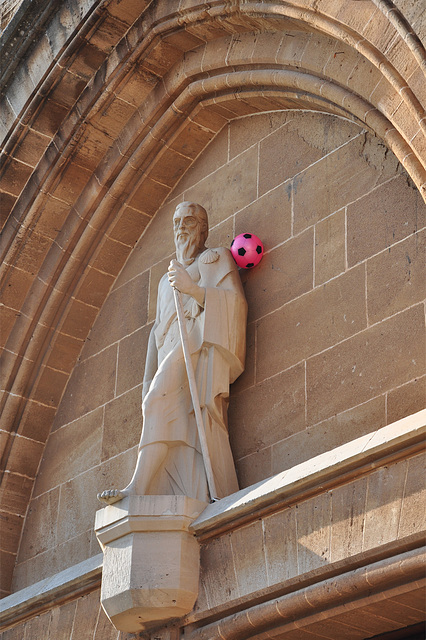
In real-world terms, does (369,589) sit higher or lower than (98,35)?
lower

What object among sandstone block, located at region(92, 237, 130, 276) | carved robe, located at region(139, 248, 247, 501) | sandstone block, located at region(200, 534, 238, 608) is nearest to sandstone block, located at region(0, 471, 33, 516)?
sandstone block, located at region(92, 237, 130, 276)

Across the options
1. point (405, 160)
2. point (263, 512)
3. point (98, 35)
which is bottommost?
point (263, 512)

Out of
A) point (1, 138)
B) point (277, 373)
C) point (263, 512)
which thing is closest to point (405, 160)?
point (277, 373)

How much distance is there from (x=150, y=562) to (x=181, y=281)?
4.87 ft

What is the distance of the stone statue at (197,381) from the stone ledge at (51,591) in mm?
465

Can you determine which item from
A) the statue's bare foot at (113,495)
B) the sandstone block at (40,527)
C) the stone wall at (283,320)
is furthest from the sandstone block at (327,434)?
the sandstone block at (40,527)

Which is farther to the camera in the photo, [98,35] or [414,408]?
[98,35]

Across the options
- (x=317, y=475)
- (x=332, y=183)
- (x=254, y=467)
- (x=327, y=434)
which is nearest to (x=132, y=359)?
(x=254, y=467)

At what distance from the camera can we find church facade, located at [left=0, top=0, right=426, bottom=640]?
480cm

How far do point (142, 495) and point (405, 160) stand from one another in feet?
6.72

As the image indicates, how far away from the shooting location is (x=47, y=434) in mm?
7406

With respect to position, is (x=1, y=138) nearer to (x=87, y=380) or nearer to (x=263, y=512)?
(x=87, y=380)

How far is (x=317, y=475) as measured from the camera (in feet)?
15.5

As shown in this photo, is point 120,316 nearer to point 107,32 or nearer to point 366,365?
point 107,32
